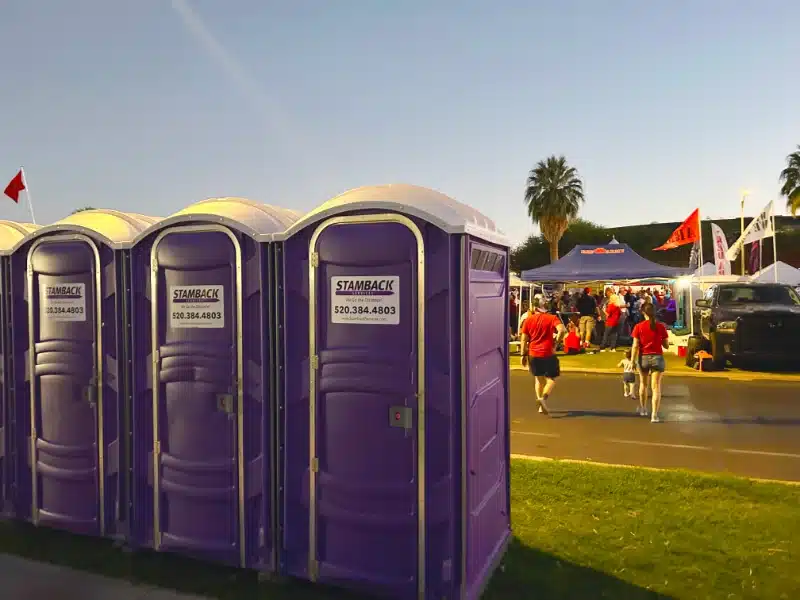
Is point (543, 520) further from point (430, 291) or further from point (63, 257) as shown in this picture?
point (63, 257)

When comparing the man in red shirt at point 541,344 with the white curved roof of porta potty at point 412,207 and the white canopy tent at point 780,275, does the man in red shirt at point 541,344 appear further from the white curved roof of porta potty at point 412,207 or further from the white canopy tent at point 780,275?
the white canopy tent at point 780,275

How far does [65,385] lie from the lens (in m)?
4.98

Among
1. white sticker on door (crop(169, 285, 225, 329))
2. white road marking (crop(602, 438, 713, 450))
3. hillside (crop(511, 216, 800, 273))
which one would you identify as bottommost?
white road marking (crop(602, 438, 713, 450))

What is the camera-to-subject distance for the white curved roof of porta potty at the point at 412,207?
366cm

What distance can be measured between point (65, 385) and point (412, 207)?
3236mm

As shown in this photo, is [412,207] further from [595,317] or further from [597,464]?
[595,317]

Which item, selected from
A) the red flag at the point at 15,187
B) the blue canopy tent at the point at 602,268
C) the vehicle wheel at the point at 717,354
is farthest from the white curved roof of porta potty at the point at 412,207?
the blue canopy tent at the point at 602,268

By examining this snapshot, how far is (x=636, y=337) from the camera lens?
9.38 meters

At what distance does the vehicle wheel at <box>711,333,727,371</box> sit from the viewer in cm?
1438

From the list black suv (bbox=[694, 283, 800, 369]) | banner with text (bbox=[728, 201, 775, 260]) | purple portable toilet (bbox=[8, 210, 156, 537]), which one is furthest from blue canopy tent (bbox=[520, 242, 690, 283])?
purple portable toilet (bbox=[8, 210, 156, 537])

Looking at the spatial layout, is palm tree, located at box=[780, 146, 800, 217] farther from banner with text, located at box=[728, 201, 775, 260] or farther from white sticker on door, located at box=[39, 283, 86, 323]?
white sticker on door, located at box=[39, 283, 86, 323]

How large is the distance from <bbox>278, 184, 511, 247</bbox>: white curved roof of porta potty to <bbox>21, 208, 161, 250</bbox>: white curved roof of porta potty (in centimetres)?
154

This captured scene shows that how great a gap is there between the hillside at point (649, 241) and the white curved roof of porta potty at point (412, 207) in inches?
2428

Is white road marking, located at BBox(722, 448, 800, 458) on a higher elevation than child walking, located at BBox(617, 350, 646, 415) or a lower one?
lower
